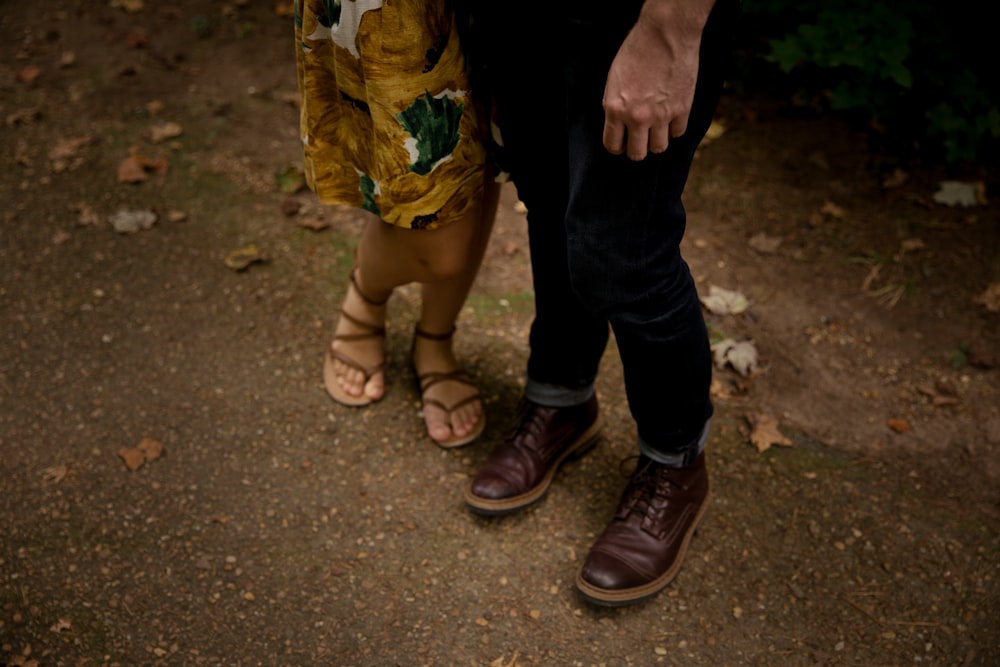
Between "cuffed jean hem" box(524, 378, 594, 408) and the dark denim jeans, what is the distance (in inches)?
11.4

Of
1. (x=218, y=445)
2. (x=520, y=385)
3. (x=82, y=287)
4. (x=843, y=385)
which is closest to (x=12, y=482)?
(x=218, y=445)

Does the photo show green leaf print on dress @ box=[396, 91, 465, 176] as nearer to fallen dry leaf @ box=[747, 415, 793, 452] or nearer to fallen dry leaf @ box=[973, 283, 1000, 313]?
fallen dry leaf @ box=[747, 415, 793, 452]

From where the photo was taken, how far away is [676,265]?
1522 mm

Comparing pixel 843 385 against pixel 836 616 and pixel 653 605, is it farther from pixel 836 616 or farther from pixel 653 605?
pixel 653 605

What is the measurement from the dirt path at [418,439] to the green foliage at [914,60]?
24 cm

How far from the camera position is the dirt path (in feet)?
6.25

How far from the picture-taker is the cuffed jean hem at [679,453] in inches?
75.4

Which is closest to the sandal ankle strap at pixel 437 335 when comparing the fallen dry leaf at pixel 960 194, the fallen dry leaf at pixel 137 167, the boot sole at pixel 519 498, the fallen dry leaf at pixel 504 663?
the boot sole at pixel 519 498

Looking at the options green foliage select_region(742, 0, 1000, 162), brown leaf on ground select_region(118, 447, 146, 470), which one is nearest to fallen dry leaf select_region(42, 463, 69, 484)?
brown leaf on ground select_region(118, 447, 146, 470)

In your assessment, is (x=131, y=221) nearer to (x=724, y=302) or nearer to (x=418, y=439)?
(x=418, y=439)

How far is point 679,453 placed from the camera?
6.31 feet

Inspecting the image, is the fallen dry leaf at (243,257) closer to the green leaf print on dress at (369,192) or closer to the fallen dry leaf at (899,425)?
the green leaf print on dress at (369,192)

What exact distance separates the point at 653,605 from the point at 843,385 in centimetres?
102

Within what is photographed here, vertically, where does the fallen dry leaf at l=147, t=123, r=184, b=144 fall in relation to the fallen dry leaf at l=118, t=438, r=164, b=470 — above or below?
above
